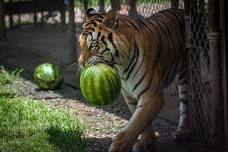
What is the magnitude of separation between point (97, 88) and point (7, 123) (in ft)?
6.04

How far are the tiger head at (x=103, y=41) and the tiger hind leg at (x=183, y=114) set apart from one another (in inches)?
40.0

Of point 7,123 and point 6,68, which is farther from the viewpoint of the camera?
point 6,68

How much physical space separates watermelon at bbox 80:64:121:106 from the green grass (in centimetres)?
74

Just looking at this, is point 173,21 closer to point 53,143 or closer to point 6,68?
point 53,143

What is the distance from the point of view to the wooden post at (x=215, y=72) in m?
4.56

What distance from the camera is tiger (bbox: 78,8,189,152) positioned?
4398mm

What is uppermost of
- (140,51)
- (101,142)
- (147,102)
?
(140,51)

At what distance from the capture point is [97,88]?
432 cm

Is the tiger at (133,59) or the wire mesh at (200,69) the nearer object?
the tiger at (133,59)

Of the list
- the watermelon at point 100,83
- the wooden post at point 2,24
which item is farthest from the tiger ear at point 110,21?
the wooden post at point 2,24

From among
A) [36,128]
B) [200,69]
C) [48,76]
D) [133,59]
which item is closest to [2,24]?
[48,76]

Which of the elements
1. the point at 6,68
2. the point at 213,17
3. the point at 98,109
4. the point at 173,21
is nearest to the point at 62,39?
the point at 6,68

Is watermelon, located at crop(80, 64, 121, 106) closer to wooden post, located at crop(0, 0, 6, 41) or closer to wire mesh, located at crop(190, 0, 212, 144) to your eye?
wire mesh, located at crop(190, 0, 212, 144)

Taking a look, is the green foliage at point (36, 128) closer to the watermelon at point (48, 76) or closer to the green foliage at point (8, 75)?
the watermelon at point (48, 76)
